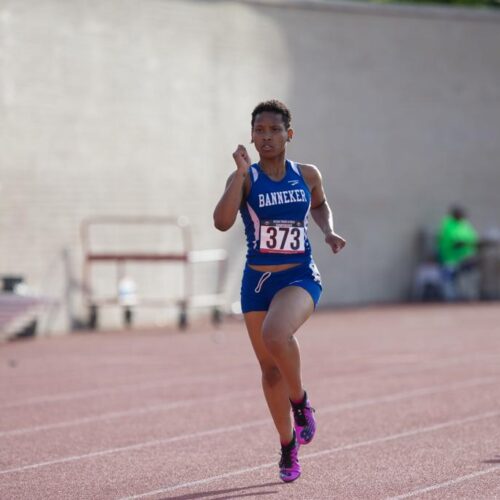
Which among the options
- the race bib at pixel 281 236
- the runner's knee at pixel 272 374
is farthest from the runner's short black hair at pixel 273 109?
the runner's knee at pixel 272 374

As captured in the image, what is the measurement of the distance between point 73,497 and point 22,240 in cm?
1220

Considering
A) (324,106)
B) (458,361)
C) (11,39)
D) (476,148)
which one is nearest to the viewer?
(458,361)

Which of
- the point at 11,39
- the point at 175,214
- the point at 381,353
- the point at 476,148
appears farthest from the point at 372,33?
the point at 381,353

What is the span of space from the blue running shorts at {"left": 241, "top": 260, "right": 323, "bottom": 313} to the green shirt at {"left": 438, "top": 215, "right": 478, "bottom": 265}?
56.5 ft

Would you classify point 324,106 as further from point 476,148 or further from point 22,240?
point 22,240

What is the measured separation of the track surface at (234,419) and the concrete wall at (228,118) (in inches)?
114

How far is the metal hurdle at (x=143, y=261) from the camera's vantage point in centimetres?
1917

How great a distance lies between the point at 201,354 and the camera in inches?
616

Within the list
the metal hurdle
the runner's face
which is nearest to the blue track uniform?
the runner's face

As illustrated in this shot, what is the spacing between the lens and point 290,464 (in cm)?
722

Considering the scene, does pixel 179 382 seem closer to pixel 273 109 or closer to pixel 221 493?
pixel 221 493

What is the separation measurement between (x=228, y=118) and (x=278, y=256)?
14.6 m

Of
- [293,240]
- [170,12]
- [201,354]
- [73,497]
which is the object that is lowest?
[201,354]

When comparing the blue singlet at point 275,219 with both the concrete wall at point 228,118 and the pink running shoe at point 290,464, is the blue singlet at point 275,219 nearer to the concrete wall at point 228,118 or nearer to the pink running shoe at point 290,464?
the pink running shoe at point 290,464
